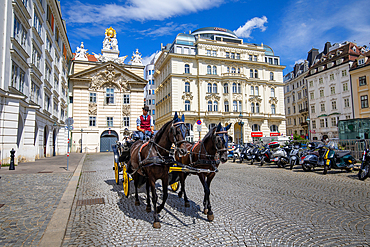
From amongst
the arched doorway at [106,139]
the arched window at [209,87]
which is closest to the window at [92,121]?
the arched doorway at [106,139]

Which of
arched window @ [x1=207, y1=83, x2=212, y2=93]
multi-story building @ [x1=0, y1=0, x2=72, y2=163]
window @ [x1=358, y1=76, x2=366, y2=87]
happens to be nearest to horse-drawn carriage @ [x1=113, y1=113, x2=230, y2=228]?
multi-story building @ [x1=0, y1=0, x2=72, y2=163]

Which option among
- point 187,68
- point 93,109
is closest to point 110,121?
point 93,109

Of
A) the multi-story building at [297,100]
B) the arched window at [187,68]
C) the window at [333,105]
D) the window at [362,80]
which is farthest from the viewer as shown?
the multi-story building at [297,100]

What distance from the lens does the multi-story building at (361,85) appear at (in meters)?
39.6

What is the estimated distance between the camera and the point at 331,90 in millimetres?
48750

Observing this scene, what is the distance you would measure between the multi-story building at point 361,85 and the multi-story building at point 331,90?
1.82m

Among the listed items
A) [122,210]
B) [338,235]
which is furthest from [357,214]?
[122,210]

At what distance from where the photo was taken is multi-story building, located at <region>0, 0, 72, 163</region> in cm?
1471

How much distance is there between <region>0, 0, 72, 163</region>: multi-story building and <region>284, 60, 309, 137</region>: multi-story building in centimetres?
5243

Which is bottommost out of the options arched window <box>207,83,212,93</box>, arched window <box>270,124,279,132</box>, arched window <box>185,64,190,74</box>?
arched window <box>270,124,279,132</box>

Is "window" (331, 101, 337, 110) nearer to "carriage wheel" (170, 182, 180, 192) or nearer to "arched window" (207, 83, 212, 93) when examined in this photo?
"arched window" (207, 83, 212, 93)

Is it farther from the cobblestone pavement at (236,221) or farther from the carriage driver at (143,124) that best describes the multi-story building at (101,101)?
the cobblestone pavement at (236,221)

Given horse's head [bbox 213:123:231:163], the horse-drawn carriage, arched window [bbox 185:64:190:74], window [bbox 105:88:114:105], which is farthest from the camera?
arched window [bbox 185:64:190:74]

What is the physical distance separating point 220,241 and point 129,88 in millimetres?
37820
